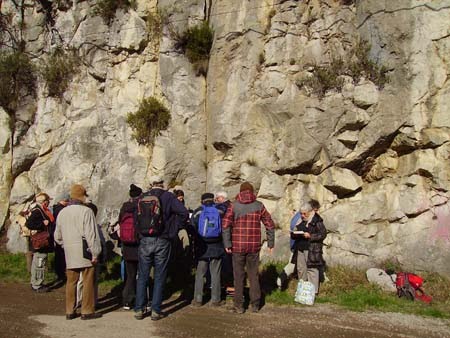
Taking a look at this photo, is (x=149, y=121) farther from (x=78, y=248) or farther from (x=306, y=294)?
(x=306, y=294)

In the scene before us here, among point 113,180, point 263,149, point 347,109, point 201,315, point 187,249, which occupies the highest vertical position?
point 347,109

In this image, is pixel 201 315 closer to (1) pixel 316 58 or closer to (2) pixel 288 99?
(2) pixel 288 99

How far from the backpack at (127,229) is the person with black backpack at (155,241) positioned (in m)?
0.63

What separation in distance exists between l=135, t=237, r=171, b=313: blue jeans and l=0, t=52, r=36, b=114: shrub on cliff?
9.46 metres

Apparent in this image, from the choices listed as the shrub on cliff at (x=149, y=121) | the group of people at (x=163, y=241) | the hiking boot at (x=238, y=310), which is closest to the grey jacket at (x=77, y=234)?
the group of people at (x=163, y=241)

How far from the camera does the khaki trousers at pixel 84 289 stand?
6730 millimetres

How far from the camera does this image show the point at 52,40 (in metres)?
14.6

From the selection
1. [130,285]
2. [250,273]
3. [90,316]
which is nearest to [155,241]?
[130,285]

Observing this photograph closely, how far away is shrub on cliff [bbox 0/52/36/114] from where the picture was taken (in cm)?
1395

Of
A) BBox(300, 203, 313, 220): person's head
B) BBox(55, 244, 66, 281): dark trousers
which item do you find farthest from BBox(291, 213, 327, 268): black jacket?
BBox(55, 244, 66, 281): dark trousers

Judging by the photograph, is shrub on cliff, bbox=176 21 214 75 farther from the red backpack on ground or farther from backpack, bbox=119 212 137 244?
the red backpack on ground

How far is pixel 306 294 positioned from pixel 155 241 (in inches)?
115

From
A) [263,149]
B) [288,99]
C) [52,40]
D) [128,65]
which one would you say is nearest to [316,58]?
[288,99]

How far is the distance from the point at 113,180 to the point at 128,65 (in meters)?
3.52
